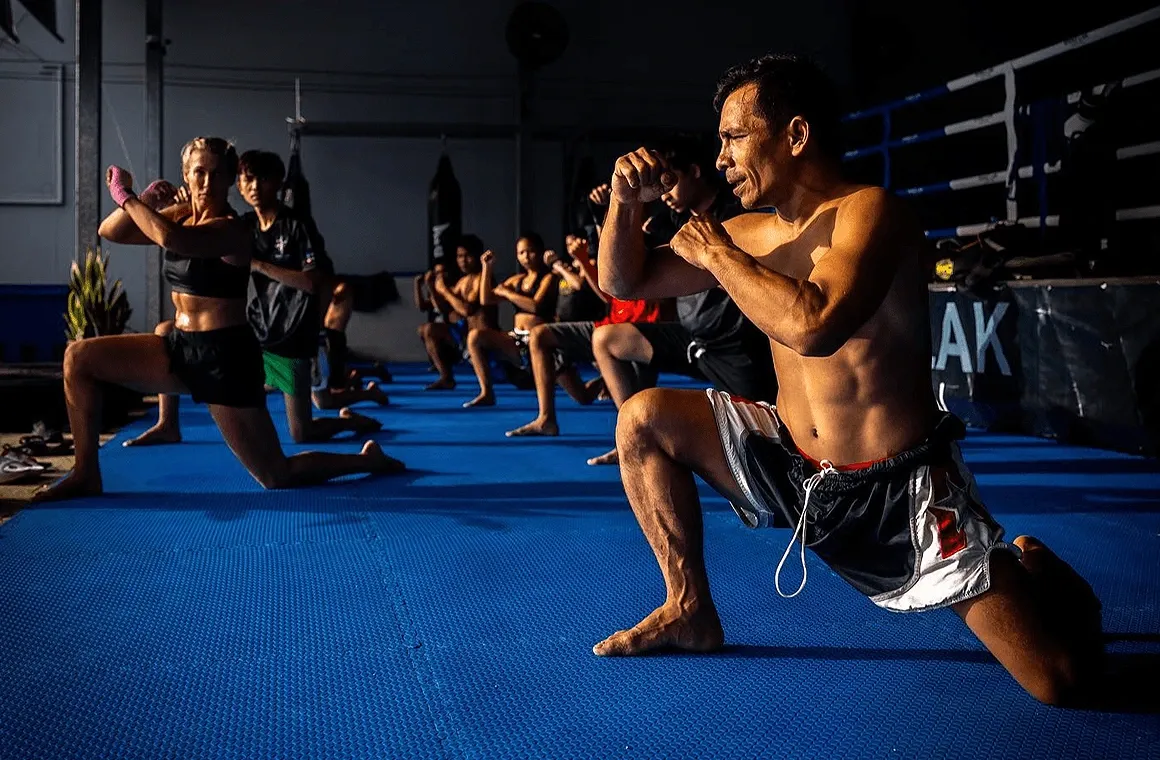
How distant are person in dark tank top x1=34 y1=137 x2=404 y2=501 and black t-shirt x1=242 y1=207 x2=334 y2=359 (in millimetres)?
1204

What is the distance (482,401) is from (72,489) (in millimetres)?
3527

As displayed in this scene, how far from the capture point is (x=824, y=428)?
1945 millimetres

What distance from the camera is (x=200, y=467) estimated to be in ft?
14.1

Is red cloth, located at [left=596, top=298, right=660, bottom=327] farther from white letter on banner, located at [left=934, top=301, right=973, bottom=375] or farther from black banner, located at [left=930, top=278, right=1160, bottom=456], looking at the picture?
white letter on banner, located at [left=934, top=301, right=973, bottom=375]

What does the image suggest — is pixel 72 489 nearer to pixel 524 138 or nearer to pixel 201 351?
pixel 201 351

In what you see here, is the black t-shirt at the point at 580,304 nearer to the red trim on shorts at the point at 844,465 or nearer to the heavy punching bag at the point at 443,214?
the heavy punching bag at the point at 443,214

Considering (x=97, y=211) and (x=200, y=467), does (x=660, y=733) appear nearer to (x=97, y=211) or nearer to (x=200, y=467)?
(x=200, y=467)

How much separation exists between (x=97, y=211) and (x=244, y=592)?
448 centimetres

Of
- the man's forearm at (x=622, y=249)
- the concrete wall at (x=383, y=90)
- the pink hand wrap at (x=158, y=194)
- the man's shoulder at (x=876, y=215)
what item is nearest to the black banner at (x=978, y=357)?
the man's forearm at (x=622, y=249)

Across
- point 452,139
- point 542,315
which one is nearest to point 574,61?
point 452,139

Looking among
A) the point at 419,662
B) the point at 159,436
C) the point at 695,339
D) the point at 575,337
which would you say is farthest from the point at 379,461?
the point at 419,662

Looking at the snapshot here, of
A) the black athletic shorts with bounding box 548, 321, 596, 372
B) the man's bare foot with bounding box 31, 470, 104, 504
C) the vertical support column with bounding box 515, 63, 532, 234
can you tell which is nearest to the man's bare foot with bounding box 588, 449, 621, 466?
the black athletic shorts with bounding box 548, 321, 596, 372

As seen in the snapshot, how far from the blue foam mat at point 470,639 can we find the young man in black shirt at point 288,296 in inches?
50.6

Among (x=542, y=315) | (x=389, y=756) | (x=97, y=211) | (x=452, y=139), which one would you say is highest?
(x=452, y=139)
